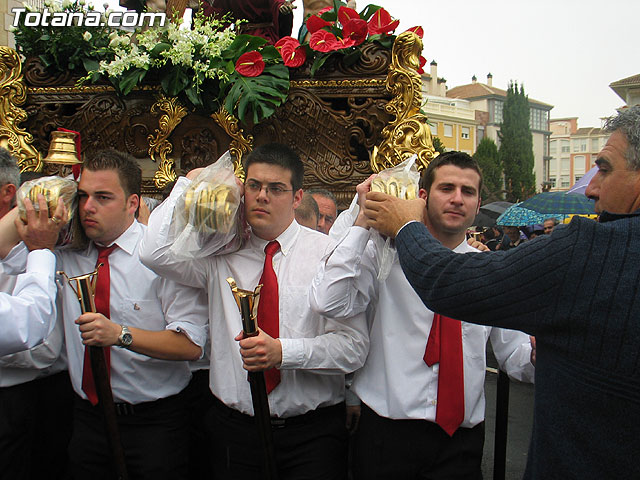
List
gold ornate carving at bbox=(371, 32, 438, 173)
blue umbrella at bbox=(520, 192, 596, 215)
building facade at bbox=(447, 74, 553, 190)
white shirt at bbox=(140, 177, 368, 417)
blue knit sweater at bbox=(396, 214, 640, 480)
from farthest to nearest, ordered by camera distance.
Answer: building facade at bbox=(447, 74, 553, 190) < blue umbrella at bbox=(520, 192, 596, 215) < gold ornate carving at bbox=(371, 32, 438, 173) < white shirt at bbox=(140, 177, 368, 417) < blue knit sweater at bbox=(396, 214, 640, 480)

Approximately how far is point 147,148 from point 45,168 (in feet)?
2.17

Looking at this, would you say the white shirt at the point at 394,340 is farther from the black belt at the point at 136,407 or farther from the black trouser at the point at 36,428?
the black trouser at the point at 36,428

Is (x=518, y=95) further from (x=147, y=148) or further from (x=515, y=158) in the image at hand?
(x=147, y=148)

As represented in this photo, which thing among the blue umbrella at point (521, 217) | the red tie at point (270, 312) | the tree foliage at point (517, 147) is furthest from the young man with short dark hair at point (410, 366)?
the tree foliage at point (517, 147)

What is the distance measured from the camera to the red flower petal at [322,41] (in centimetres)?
310

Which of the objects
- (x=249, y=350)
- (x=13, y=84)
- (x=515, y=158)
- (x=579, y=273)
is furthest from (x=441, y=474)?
(x=515, y=158)

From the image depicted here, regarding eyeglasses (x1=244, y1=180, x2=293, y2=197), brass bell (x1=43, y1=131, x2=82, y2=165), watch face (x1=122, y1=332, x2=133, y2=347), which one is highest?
brass bell (x1=43, y1=131, x2=82, y2=165)

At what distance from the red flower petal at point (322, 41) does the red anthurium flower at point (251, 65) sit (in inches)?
12.3

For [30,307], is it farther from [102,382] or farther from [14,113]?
[14,113]

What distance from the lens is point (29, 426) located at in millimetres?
2932

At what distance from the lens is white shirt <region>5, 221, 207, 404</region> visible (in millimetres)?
2758

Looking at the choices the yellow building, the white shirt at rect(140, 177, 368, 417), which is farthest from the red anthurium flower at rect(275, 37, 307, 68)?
the yellow building

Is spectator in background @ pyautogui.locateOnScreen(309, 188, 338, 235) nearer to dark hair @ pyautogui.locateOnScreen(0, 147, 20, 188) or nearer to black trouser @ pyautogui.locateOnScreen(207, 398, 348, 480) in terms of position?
black trouser @ pyautogui.locateOnScreen(207, 398, 348, 480)

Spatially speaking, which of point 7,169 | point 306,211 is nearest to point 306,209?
point 306,211
